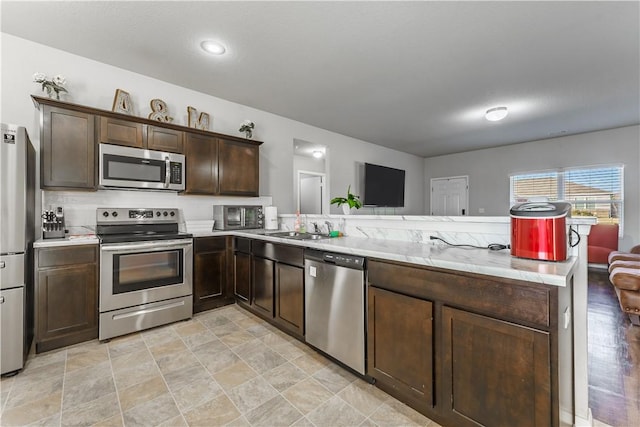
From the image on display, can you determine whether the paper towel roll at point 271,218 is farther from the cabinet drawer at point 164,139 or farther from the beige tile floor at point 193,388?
the beige tile floor at point 193,388

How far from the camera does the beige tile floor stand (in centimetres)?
157

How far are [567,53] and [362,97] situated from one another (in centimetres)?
214

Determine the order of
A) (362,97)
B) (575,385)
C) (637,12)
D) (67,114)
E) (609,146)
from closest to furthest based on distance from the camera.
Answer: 1. (575,385)
2. (637,12)
3. (67,114)
4. (362,97)
5. (609,146)

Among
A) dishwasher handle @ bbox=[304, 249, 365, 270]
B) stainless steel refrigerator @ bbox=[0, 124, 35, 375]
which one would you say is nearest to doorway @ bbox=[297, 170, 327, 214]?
dishwasher handle @ bbox=[304, 249, 365, 270]

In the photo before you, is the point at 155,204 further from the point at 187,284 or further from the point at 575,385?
the point at 575,385

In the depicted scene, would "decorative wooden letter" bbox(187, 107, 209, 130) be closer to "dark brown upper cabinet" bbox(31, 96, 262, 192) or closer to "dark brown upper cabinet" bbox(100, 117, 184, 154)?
"dark brown upper cabinet" bbox(31, 96, 262, 192)

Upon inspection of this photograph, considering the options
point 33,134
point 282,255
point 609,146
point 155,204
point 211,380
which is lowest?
point 211,380

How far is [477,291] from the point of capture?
133 cm

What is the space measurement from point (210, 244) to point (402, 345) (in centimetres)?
235

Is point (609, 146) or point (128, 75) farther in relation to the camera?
point (609, 146)

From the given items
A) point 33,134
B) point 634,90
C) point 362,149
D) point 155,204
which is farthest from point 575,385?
point 362,149

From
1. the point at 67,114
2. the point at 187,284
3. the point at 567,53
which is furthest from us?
the point at 187,284

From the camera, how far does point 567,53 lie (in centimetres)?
272

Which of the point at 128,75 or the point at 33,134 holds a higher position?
the point at 128,75
